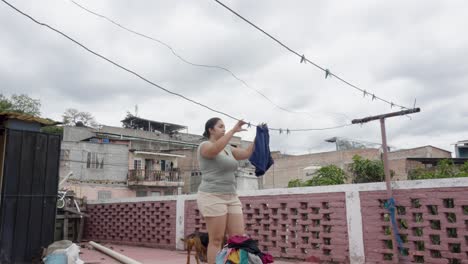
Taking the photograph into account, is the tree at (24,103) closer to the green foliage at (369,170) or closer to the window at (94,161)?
the window at (94,161)

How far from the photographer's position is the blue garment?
9.35ft

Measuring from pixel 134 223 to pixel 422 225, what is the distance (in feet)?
20.2

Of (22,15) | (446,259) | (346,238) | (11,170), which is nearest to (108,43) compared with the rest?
(22,15)

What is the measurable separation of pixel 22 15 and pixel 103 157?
19.1 metres

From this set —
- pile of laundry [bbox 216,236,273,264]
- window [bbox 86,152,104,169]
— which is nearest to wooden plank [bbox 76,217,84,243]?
pile of laundry [bbox 216,236,273,264]

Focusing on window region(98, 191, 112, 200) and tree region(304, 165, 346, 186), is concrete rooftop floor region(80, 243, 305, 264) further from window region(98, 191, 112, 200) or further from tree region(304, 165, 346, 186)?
window region(98, 191, 112, 200)

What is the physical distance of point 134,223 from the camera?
27.3 ft

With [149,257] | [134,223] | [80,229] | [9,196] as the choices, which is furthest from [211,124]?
[80,229]

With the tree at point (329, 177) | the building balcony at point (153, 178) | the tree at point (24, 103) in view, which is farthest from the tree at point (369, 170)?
the tree at point (24, 103)

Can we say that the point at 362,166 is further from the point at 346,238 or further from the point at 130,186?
the point at 130,186

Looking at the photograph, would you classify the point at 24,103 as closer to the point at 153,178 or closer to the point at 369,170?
the point at 153,178

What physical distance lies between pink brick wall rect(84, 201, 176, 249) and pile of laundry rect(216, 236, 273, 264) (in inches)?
212

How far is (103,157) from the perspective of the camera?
22.6m

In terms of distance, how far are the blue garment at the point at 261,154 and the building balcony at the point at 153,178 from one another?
2124cm
